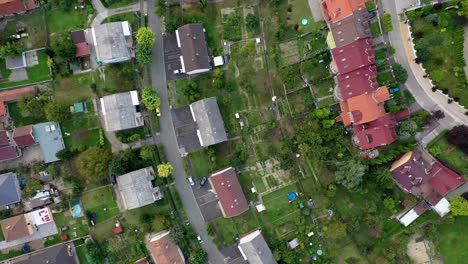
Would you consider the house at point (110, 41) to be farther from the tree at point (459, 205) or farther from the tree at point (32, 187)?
the tree at point (459, 205)

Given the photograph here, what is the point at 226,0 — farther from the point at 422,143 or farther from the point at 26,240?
the point at 26,240

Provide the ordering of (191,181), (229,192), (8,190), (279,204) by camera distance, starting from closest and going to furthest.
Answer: (229,192) < (8,190) < (191,181) < (279,204)

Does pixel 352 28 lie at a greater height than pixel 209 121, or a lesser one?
greater

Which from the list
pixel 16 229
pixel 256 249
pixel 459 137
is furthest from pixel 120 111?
pixel 459 137

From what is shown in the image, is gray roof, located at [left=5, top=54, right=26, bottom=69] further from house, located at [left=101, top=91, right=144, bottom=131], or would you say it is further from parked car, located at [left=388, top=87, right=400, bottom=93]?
parked car, located at [left=388, top=87, right=400, bottom=93]

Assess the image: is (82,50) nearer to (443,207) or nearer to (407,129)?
(407,129)

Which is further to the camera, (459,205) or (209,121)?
(209,121)
